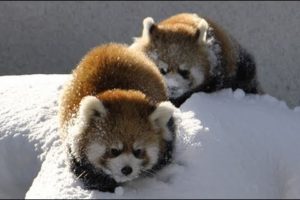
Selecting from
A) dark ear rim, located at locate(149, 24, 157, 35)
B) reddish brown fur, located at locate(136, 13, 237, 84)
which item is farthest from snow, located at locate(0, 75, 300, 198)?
dark ear rim, located at locate(149, 24, 157, 35)

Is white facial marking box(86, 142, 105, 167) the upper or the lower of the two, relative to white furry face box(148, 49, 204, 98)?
upper

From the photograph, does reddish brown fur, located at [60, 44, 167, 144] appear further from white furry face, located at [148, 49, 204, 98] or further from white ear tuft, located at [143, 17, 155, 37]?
white ear tuft, located at [143, 17, 155, 37]

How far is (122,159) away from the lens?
2387 mm

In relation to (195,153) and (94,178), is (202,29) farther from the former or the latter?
(94,178)

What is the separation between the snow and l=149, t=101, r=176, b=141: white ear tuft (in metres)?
0.18

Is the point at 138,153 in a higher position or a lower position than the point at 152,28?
lower

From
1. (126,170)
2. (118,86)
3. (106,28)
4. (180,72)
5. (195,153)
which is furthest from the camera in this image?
(106,28)

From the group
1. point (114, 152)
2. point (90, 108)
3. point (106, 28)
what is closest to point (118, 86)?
point (90, 108)

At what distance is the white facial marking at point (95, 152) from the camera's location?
2.44m

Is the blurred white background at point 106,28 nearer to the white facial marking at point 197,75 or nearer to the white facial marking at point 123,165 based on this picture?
the white facial marking at point 197,75

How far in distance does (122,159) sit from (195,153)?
0.41 metres

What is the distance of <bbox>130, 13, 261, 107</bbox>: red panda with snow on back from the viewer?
3.45 meters

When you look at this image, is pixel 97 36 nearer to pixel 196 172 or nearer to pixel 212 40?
pixel 212 40

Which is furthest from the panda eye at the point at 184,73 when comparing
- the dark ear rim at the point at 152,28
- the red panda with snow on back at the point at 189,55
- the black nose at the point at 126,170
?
the black nose at the point at 126,170
